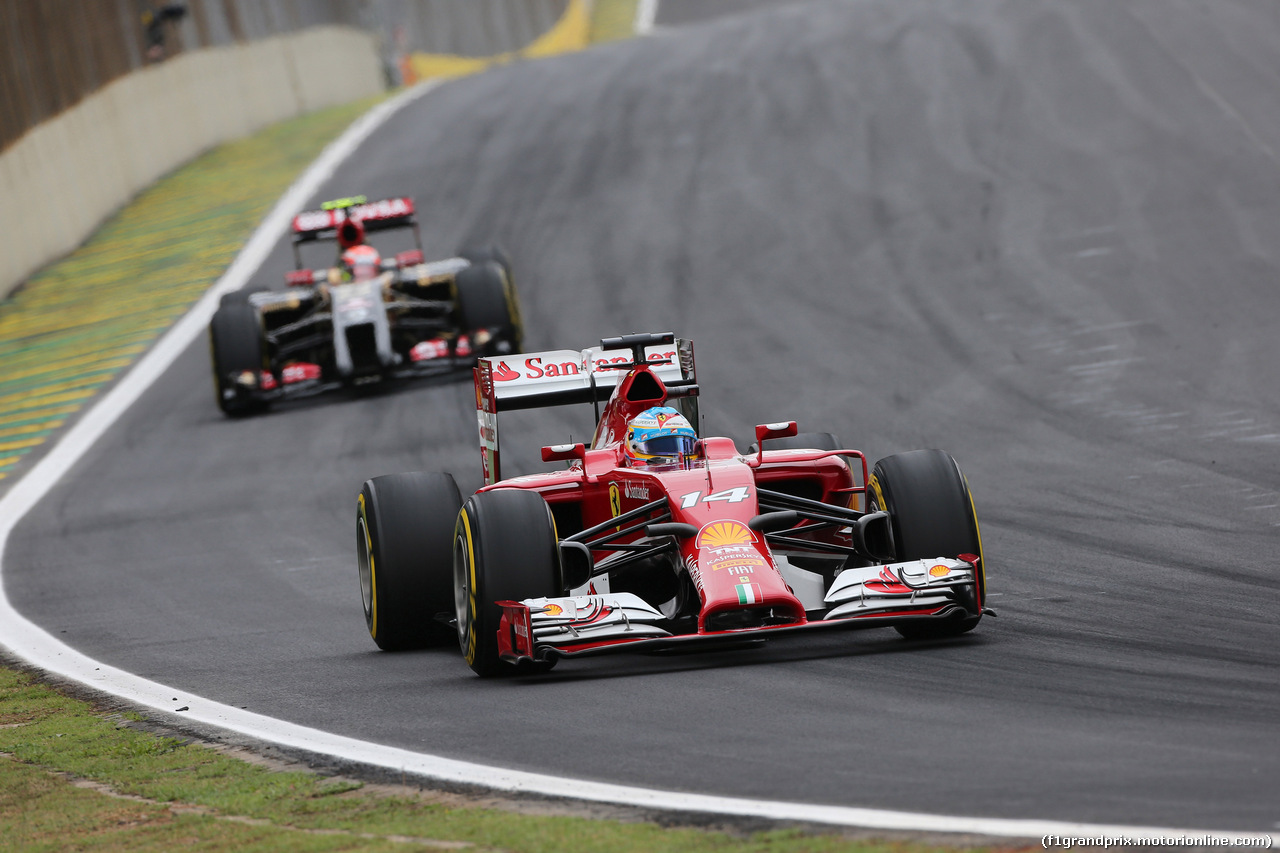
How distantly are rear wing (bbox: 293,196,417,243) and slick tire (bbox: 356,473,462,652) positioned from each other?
37.6 ft

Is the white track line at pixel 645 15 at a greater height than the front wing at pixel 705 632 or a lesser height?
greater

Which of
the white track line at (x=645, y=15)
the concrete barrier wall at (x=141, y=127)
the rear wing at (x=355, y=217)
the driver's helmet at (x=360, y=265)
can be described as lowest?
the driver's helmet at (x=360, y=265)

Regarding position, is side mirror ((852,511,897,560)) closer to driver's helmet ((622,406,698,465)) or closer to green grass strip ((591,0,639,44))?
driver's helmet ((622,406,698,465))

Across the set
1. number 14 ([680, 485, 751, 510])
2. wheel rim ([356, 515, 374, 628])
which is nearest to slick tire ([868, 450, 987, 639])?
number 14 ([680, 485, 751, 510])

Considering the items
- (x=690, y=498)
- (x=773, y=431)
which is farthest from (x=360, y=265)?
(x=690, y=498)

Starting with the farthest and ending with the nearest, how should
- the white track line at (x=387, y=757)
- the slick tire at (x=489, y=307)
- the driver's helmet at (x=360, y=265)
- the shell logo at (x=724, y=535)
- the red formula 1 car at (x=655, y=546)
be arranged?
the driver's helmet at (x=360, y=265), the slick tire at (x=489, y=307), the shell logo at (x=724, y=535), the red formula 1 car at (x=655, y=546), the white track line at (x=387, y=757)

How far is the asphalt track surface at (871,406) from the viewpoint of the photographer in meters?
7.32

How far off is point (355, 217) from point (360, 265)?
83cm

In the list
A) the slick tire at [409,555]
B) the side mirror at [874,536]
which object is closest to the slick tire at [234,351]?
the slick tire at [409,555]

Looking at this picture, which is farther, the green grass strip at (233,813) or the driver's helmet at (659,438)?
the driver's helmet at (659,438)

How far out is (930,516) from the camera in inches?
369

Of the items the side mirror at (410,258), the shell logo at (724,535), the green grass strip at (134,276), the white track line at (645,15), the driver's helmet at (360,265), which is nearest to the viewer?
the shell logo at (724,535)

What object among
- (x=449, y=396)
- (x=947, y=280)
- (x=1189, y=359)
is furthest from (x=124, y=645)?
(x=947, y=280)

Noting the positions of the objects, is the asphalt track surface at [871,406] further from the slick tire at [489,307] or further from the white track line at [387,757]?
the slick tire at [489,307]
